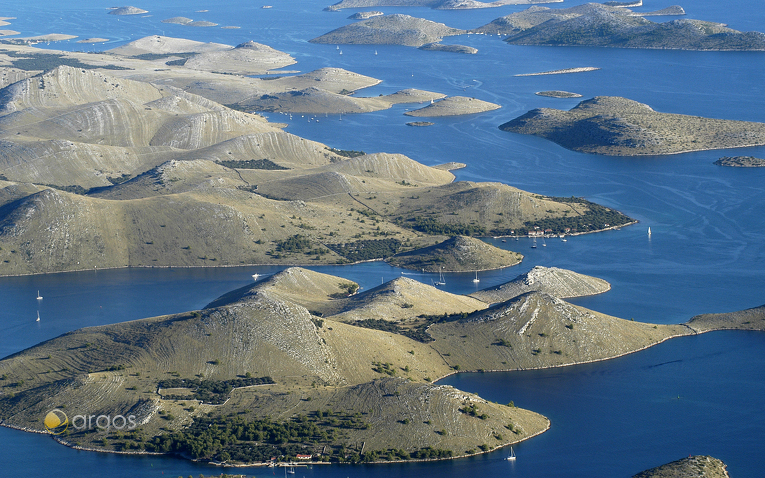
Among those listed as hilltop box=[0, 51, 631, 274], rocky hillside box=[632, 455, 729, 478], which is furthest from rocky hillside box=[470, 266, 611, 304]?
rocky hillside box=[632, 455, 729, 478]

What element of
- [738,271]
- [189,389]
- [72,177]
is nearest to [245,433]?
[189,389]

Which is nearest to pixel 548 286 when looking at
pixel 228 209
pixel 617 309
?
pixel 617 309

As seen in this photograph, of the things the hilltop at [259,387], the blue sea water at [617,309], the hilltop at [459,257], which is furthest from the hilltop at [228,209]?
the hilltop at [259,387]

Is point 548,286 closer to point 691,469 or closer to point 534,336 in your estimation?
point 534,336

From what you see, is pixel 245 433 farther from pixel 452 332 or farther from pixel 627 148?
pixel 627 148

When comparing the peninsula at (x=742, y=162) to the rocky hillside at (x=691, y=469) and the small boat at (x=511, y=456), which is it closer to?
the rocky hillside at (x=691, y=469)

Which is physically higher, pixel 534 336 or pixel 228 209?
pixel 228 209
